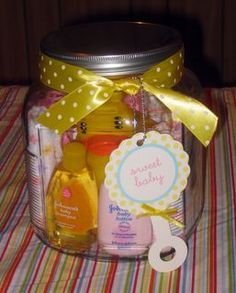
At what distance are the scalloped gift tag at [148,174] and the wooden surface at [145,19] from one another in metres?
1.28

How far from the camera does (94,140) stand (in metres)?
0.61

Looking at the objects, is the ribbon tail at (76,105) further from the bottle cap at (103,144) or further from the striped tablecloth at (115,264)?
the striped tablecloth at (115,264)

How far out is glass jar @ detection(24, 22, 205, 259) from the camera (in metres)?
0.60

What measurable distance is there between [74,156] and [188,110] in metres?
0.11

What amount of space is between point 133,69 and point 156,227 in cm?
15

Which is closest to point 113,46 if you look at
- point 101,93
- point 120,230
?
point 101,93

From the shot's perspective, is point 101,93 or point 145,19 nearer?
point 101,93

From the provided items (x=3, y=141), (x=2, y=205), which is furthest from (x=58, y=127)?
(x=3, y=141)

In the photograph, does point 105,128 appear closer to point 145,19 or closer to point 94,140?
point 94,140

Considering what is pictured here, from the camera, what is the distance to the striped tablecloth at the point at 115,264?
59cm

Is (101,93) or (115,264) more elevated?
(101,93)

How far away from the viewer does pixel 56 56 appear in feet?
1.99

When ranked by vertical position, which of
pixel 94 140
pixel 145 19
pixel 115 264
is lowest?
pixel 145 19

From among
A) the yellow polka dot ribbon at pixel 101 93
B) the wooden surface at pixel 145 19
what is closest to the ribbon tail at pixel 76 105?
the yellow polka dot ribbon at pixel 101 93
